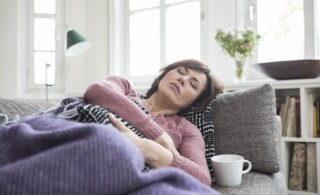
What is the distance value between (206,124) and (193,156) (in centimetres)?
23

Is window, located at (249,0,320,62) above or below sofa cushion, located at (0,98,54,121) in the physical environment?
above

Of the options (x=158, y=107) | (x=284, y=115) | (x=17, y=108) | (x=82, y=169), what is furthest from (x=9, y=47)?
(x=82, y=169)

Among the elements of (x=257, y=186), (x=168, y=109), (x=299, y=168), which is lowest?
(x=299, y=168)

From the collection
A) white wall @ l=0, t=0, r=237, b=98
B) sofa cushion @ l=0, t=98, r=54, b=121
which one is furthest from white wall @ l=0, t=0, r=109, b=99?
sofa cushion @ l=0, t=98, r=54, b=121

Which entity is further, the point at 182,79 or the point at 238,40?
the point at 238,40

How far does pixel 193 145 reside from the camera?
3.53 feet

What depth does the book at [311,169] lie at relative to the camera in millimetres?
1877

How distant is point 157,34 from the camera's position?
3295 mm

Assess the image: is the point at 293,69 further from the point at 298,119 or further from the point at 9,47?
the point at 9,47

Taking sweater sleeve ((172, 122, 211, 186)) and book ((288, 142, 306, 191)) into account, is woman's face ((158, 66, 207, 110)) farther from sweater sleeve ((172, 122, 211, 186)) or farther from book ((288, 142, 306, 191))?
book ((288, 142, 306, 191))

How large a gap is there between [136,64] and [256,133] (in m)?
2.41

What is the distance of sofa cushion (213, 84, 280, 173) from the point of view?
3.76ft

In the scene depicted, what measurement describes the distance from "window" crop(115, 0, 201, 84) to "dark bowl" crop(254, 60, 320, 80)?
1102 mm

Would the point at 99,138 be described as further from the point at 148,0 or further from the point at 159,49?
the point at 148,0
